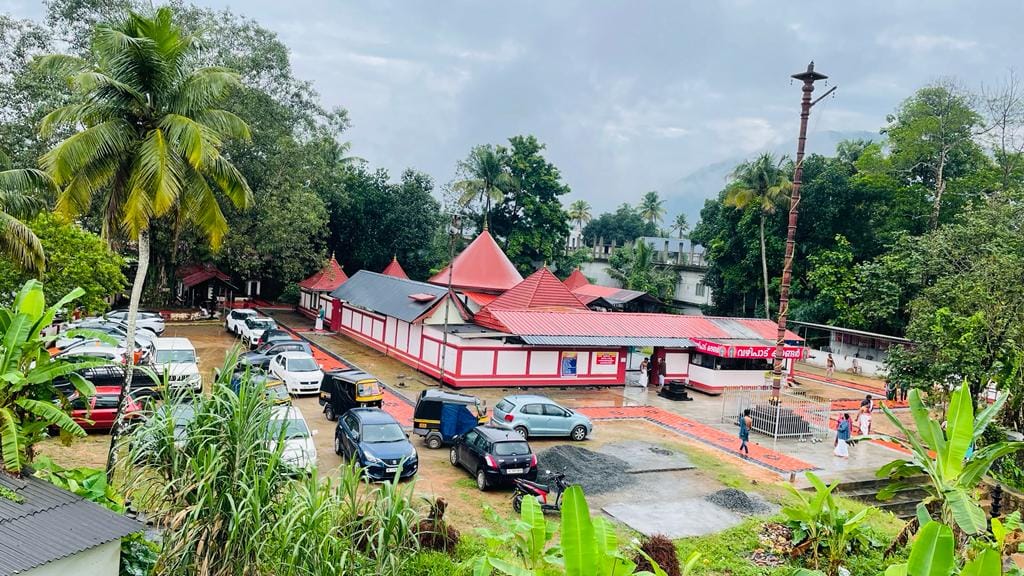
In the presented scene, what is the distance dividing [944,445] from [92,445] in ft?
61.4

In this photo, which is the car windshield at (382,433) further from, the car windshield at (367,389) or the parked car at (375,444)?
the car windshield at (367,389)

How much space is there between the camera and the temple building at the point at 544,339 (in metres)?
28.1

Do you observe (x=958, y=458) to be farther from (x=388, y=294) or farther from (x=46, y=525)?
(x=388, y=294)

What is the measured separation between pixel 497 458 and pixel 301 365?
1169 centimetres

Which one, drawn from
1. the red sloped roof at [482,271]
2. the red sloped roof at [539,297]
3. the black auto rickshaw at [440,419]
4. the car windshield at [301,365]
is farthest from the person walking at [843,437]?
the red sloped roof at [482,271]

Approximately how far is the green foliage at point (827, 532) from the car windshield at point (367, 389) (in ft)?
42.4

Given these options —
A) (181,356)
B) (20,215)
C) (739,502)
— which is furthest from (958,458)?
(181,356)

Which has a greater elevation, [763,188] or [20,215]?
[763,188]

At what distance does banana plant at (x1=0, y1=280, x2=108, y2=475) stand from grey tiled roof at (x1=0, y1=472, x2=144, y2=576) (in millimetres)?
667

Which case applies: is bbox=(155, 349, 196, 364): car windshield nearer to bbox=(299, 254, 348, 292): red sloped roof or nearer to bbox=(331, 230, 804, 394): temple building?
bbox=(331, 230, 804, 394): temple building

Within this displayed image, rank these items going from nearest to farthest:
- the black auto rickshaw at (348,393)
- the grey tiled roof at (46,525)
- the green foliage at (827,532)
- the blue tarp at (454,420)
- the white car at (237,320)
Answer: the grey tiled roof at (46,525)
the green foliage at (827,532)
the blue tarp at (454,420)
the black auto rickshaw at (348,393)
the white car at (237,320)

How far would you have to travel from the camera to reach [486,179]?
195 ft

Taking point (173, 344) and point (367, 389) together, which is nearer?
point (367, 389)

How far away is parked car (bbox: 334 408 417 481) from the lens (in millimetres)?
15461
